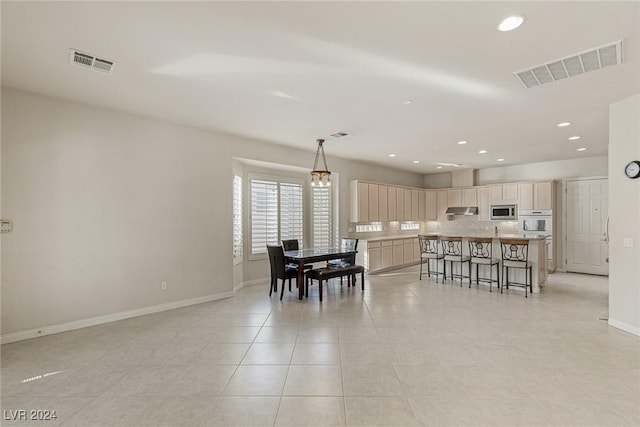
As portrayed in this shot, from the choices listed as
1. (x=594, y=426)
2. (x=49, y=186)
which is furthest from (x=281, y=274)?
(x=594, y=426)

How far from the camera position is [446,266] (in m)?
7.15

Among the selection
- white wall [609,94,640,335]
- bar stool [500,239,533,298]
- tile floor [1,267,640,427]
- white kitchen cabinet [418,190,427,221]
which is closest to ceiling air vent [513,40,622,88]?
white wall [609,94,640,335]

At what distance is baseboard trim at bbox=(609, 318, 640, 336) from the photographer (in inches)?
144

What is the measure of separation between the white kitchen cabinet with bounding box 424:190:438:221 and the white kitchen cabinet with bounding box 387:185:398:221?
5.79ft

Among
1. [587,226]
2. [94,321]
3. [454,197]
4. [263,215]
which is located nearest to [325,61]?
[263,215]

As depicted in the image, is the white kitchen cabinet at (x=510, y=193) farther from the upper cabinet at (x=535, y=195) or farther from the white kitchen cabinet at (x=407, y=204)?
the white kitchen cabinet at (x=407, y=204)

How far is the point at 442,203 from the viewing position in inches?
389

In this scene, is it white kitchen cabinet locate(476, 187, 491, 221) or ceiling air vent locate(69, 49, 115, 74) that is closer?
ceiling air vent locate(69, 49, 115, 74)

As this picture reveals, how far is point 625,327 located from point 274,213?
5.97 m

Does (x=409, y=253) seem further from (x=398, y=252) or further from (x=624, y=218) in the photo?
(x=624, y=218)

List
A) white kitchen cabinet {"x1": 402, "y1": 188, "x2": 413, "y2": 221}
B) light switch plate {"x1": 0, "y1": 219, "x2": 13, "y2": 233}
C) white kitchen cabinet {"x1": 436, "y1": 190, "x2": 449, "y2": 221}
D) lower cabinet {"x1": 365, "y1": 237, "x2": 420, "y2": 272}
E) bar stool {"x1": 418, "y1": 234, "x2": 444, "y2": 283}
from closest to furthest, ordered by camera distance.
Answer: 1. light switch plate {"x1": 0, "y1": 219, "x2": 13, "y2": 233}
2. bar stool {"x1": 418, "y1": 234, "x2": 444, "y2": 283}
3. lower cabinet {"x1": 365, "y1": 237, "x2": 420, "y2": 272}
4. white kitchen cabinet {"x1": 402, "y1": 188, "x2": 413, "y2": 221}
5. white kitchen cabinet {"x1": 436, "y1": 190, "x2": 449, "y2": 221}

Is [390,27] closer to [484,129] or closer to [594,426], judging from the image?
[594,426]

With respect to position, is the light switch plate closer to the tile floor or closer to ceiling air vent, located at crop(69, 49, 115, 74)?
the tile floor

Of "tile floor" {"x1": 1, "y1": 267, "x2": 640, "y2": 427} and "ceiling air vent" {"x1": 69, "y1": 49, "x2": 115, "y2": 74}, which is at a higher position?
"ceiling air vent" {"x1": 69, "y1": 49, "x2": 115, "y2": 74}
